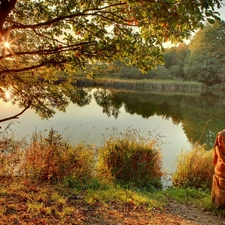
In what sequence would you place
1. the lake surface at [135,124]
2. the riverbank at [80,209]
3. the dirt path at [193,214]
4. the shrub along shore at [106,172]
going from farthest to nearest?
the lake surface at [135,124] → the shrub along shore at [106,172] → the dirt path at [193,214] → the riverbank at [80,209]

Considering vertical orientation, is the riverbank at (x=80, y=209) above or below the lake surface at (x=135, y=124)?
below

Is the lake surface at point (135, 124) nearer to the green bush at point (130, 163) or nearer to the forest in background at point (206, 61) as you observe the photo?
the green bush at point (130, 163)

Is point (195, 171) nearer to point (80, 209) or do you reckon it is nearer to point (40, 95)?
point (80, 209)

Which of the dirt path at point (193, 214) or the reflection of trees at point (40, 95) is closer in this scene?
the reflection of trees at point (40, 95)

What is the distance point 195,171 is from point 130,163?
5.69 feet

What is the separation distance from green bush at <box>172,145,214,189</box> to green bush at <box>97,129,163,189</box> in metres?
0.57

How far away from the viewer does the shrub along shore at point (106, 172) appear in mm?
4547

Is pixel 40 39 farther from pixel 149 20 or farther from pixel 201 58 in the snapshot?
pixel 201 58

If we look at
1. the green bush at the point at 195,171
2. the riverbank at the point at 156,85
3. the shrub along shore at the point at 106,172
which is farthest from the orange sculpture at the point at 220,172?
the riverbank at the point at 156,85

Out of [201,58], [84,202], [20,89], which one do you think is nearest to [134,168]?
[84,202]

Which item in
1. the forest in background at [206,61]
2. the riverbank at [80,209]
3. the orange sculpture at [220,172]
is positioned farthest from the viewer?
the forest in background at [206,61]

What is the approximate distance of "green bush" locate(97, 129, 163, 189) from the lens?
19.8 feet

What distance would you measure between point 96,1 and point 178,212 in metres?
3.69

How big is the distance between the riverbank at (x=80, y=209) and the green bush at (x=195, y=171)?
56.8 inches
